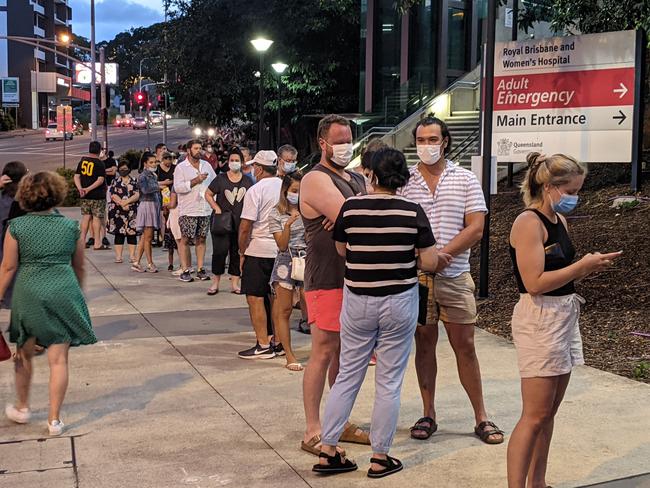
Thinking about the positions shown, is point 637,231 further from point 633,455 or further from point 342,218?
point 342,218

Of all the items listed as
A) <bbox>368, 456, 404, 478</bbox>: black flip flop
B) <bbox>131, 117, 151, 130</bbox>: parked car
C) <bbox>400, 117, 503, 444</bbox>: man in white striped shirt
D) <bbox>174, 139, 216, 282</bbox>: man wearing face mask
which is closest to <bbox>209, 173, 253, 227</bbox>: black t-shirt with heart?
<bbox>174, 139, 216, 282</bbox>: man wearing face mask

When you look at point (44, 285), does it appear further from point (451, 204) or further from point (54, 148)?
point (54, 148)

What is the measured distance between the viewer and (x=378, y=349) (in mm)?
4855

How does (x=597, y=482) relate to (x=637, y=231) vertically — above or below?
below

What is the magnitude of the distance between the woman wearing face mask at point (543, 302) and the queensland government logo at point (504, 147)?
7.29 m

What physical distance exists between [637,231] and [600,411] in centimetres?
566

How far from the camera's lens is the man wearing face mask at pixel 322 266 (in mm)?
5195

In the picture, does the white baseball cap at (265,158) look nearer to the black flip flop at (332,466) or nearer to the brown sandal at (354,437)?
the brown sandal at (354,437)

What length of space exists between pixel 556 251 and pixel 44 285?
3250mm

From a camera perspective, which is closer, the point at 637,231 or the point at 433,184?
the point at 433,184

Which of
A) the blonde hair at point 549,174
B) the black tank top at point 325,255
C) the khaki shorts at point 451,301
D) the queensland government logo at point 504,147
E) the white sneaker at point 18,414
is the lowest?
the white sneaker at point 18,414

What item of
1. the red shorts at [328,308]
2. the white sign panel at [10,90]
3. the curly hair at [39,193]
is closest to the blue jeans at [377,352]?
the red shorts at [328,308]

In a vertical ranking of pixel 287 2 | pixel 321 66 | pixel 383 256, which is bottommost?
pixel 383 256

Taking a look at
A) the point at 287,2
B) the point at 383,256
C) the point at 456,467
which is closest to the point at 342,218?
the point at 383,256
